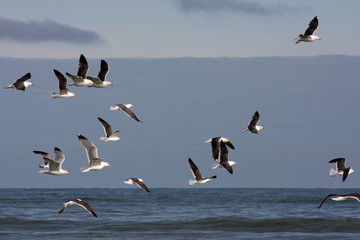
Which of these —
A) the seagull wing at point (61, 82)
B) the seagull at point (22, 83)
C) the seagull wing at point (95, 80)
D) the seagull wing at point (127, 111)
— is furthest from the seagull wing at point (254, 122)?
the seagull at point (22, 83)

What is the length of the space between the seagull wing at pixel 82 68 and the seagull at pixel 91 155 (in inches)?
115

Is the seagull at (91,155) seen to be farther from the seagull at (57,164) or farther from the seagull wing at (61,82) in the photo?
the seagull wing at (61,82)

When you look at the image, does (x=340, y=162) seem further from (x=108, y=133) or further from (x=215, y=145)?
(x=108, y=133)

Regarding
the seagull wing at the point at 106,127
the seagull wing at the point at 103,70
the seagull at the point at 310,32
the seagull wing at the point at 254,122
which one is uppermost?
the seagull at the point at 310,32

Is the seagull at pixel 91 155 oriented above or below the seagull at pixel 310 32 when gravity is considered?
below

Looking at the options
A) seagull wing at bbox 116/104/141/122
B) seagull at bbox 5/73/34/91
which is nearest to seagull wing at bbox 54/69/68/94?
seagull at bbox 5/73/34/91

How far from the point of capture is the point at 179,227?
91.0 feet

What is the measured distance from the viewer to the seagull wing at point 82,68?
2297cm

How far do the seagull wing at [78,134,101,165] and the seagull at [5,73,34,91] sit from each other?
3886 mm

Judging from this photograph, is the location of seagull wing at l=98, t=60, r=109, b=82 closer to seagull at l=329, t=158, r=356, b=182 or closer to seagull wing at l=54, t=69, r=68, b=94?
seagull wing at l=54, t=69, r=68, b=94

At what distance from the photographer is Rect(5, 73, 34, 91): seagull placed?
23391 mm

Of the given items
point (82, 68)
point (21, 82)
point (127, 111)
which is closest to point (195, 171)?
point (127, 111)

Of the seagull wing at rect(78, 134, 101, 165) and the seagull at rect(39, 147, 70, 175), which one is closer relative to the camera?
the seagull wing at rect(78, 134, 101, 165)

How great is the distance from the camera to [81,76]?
2306 centimetres
